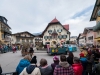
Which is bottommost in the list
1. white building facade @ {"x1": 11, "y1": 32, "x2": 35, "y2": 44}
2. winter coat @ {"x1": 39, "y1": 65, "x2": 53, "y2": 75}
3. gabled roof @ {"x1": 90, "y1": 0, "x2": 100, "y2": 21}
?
winter coat @ {"x1": 39, "y1": 65, "x2": 53, "y2": 75}

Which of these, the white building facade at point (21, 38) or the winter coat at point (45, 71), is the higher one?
the white building facade at point (21, 38)

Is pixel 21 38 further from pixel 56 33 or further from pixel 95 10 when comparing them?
pixel 95 10

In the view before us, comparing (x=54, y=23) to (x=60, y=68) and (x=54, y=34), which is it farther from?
(x=60, y=68)

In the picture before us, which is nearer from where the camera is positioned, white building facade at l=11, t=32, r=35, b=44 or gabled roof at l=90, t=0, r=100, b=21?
Answer: gabled roof at l=90, t=0, r=100, b=21

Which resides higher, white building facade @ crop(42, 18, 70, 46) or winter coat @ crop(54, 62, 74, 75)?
white building facade @ crop(42, 18, 70, 46)

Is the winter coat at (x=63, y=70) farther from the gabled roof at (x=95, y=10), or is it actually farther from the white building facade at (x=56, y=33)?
the white building facade at (x=56, y=33)

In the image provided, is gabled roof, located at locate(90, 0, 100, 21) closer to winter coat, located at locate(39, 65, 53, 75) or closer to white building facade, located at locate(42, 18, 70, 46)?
winter coat, located at locate(39, 65, 53, 75)

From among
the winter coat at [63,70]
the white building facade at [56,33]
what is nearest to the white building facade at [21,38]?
the white building facade at [56,33]

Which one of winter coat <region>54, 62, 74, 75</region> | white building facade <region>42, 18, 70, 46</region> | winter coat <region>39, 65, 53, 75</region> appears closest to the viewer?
winter coat <region>54, 62, 74, 75</region>

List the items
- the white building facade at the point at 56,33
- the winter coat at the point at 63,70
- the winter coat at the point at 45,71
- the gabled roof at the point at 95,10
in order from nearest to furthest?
1. the winter coat at the point at 63,70
2. the winter coat at the point at 45,71
3. the gabled roof at the point at 95,10
4. the white building facade at the point at 56,33

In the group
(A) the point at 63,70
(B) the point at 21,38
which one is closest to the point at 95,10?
(A) the point at 63,70

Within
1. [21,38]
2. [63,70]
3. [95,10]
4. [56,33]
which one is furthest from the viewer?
[21,38]

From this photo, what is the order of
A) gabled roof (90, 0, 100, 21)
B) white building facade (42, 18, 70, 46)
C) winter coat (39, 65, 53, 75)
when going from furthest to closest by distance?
white building facade (42, 18, 70, 46), gabled roof (90, 0, 100, 21), winter coat (39, 65, 53, 75)

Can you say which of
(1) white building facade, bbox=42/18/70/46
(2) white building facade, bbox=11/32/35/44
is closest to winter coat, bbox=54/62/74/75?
(1) white building facade, bbox=42/18/70/46
